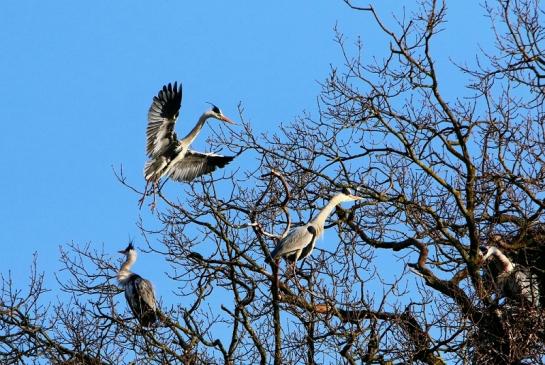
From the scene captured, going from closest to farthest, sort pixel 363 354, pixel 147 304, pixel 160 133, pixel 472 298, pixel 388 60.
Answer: pixel 363 354, pixel 472 298, pixel 388 60, pixel 147 304, pixel 160 133

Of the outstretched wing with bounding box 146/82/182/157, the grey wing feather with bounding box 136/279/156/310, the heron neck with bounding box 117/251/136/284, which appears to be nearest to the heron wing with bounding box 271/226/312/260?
the grey wing feather with bounding box 136/279/156/310

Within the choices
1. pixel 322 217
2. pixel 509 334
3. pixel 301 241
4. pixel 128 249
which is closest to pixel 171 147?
pixel 128 249

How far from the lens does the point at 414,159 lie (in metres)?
11.2

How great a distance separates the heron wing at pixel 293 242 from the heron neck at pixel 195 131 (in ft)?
17.2

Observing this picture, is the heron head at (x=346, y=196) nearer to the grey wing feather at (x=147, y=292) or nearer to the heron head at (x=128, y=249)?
the grey wing feather at (x=147, y=292)

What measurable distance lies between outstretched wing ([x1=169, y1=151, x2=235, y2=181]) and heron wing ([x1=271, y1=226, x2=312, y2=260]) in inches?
208

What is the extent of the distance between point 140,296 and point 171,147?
295 cm

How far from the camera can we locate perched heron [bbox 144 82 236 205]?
1389 cm

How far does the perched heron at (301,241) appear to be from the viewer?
9891 millimetres

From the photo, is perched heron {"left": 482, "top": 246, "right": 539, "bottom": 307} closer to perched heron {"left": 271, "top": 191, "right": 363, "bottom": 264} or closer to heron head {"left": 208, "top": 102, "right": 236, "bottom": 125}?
perched heron {"left": 271, "top": 191, "right": 363, "bottom": 264}

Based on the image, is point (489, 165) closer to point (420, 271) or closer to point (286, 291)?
point (420, 271)

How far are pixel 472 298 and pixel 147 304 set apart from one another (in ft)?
14.2

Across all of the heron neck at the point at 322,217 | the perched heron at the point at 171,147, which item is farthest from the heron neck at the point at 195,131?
the heron neck at the point at 322,217

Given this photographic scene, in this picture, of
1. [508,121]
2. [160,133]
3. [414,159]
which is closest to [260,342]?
[414,159]
